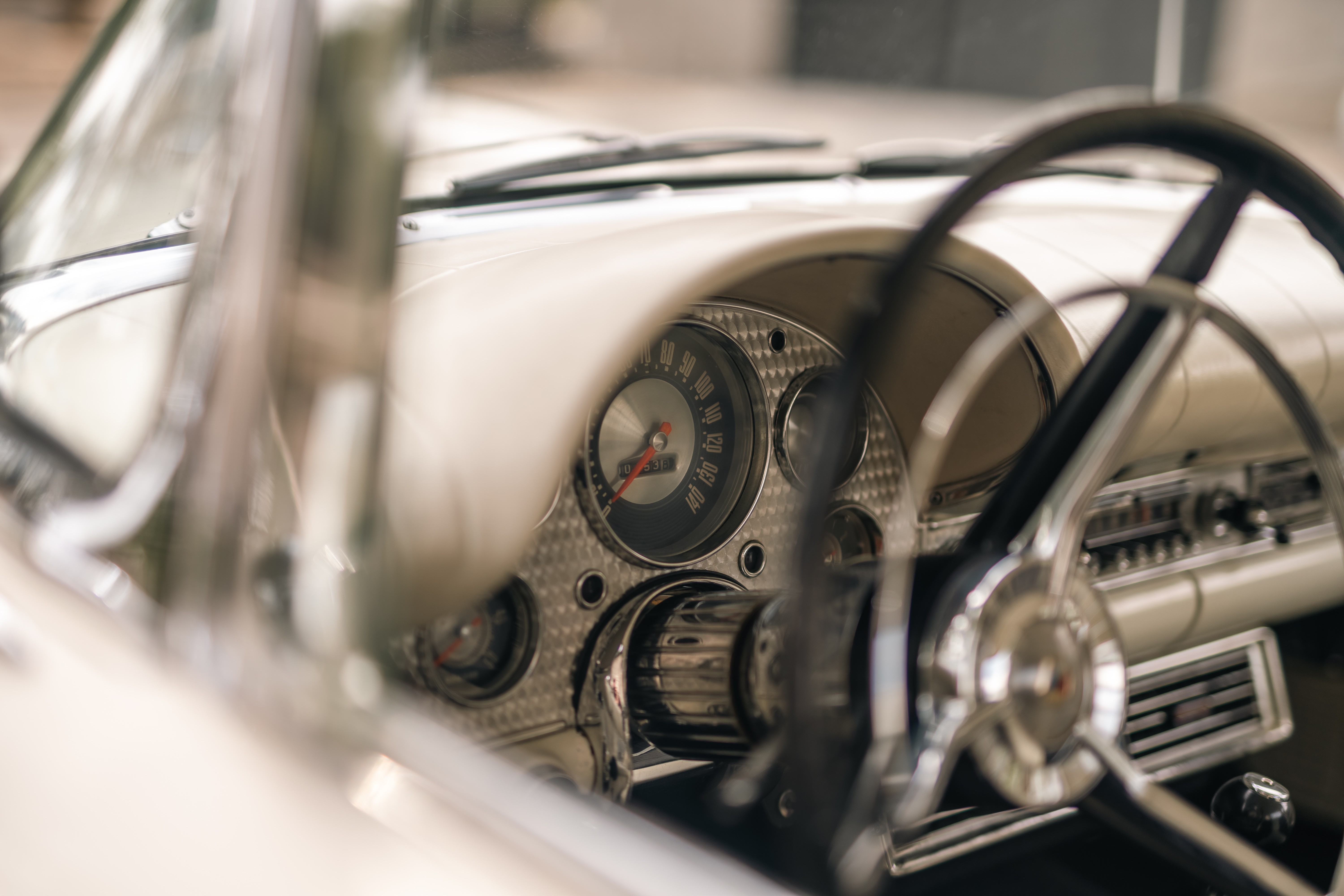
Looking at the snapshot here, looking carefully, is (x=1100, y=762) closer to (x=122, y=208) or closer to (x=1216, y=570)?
(x=122, y=208)

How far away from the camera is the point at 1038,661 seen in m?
0.90

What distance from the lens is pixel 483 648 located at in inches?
49.9

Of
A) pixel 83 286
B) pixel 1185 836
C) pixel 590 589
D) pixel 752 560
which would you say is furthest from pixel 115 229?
pixel 1185 836

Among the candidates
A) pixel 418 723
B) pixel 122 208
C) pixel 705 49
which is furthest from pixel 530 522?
pixel 705 49

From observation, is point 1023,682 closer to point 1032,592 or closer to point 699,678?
point 1032,592

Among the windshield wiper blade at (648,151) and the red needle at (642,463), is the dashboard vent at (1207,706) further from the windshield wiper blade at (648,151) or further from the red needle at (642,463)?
the windshield wiper blade at (648,151)

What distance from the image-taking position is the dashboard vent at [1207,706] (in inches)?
72.2

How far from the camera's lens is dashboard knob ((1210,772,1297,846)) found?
174 centimetres

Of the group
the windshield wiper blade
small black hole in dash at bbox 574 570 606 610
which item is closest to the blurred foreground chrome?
the windshield wiper blade

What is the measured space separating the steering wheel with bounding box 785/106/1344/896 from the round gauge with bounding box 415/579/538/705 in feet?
1.18

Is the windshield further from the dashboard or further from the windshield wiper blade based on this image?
the dashboard

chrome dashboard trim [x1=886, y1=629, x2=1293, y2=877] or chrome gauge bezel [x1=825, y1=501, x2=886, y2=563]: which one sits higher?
chrome gauge bezel [x1=825, y1=501, x2=886, y2=563]

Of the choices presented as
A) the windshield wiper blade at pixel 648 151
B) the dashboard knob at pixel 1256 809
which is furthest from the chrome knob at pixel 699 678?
the dashboard knob at pixel 1256 809

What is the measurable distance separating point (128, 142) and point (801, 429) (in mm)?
977
